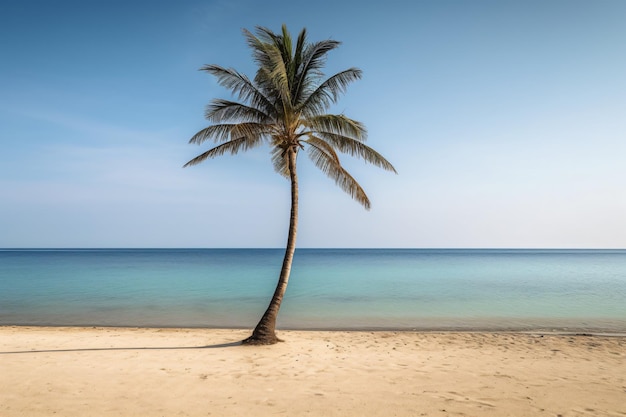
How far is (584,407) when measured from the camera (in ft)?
19.6

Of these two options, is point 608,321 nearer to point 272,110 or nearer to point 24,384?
point 272,110

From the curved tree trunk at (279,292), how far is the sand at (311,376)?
0.55m

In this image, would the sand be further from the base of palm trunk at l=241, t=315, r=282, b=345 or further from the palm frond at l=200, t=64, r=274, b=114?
the palm frond at l=200, t=64, r=274, b=114

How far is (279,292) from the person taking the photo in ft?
36.0

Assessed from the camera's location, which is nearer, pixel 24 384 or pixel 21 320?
pixel 24 384

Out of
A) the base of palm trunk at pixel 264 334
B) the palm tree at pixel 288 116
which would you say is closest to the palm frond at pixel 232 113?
the palm tree at pixel 288 116

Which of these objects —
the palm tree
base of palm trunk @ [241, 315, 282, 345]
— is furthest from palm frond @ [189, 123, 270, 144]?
base of palm trunk @ [241, 315, 282, 345]

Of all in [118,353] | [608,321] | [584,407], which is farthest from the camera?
[608,321]

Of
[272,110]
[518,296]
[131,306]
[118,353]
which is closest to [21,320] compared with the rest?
[131,306]

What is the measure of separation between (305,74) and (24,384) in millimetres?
9807

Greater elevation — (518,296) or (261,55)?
(261,55)

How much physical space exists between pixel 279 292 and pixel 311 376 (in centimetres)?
362

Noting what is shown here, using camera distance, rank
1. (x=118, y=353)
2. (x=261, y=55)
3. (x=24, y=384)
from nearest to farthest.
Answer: (x=24, y=384) → (x=118, y=353) → (x=261, y=55)

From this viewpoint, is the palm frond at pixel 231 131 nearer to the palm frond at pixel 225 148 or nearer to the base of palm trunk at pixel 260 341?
the palm frond at pixel 225 148
